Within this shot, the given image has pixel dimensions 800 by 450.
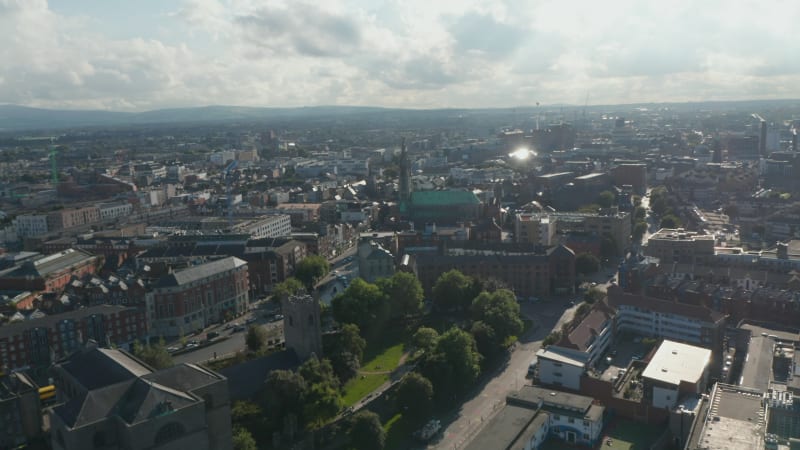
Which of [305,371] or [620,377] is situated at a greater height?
[305,371]

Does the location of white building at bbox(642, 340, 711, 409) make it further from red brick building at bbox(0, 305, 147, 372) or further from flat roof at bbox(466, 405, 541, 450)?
red brick building at bbox(0, 305, 147, 372)

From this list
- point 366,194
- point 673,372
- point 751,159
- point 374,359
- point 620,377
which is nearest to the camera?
point 673,372

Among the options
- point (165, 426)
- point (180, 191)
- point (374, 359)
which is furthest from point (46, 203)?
point (165, 426)

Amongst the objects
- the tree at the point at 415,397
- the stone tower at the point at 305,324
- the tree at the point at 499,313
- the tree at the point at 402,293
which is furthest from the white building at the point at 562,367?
the stone tower at the point at 305,324

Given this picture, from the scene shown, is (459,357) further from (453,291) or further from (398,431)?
(453,291)

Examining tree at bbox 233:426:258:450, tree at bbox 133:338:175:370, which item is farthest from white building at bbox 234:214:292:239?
tree at bbox 233:426:258:450

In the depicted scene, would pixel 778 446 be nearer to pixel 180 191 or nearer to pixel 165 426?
pixel 165 426
